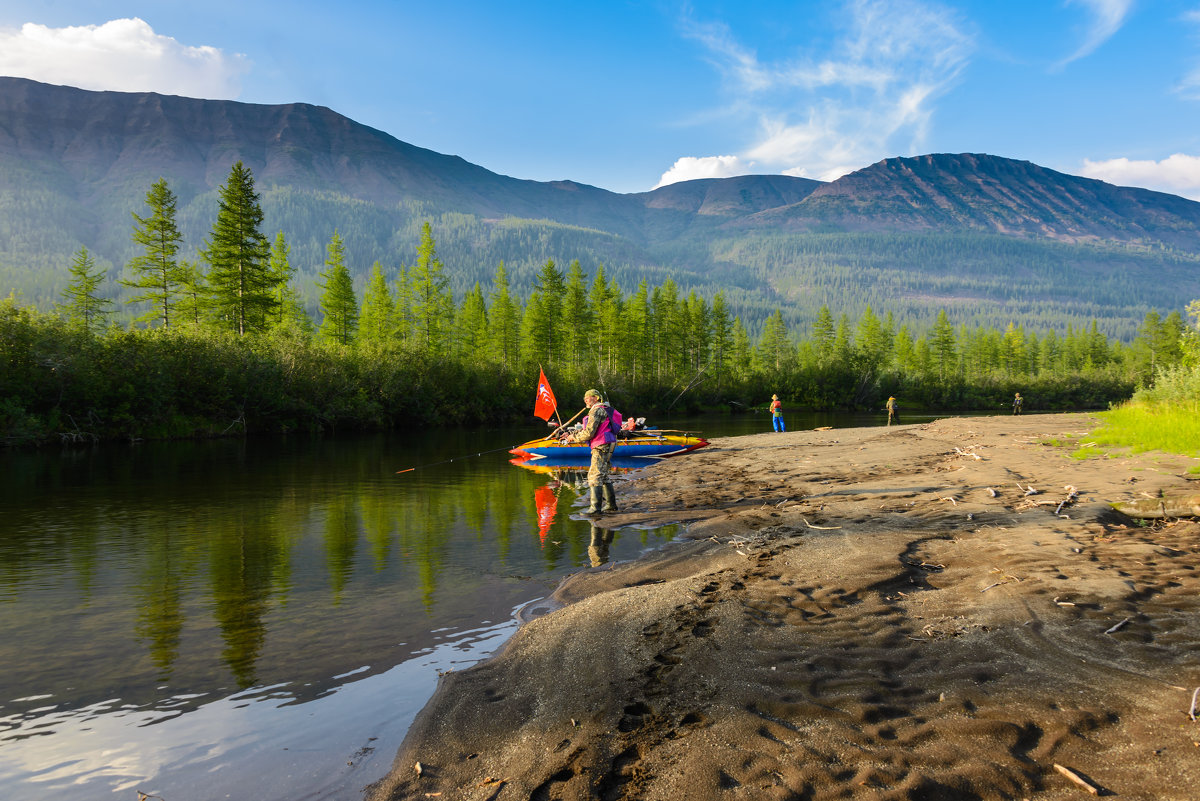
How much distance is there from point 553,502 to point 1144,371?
135 meters

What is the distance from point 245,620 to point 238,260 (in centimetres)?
5501

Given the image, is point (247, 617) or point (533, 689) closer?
point (533, 689)

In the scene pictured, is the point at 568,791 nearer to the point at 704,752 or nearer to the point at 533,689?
the point at 704,752

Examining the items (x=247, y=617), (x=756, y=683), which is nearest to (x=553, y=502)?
(x=247, y=617)

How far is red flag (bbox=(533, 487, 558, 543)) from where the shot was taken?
46.8 ft

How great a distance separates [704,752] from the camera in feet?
14.2

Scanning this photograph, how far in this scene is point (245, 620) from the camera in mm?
8547

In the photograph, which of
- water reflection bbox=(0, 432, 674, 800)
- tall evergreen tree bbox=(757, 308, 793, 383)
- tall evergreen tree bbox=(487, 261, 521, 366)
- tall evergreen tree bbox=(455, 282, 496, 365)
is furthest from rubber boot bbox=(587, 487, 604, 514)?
tall evergreen tree bbox=(757, 308, 793, 383)

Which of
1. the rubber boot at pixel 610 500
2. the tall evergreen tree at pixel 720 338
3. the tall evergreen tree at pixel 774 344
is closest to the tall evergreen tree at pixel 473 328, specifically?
the tall evergreen tree at pixel 720 338

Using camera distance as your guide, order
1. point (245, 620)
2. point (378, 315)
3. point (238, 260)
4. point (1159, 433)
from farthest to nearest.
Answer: point (378, 315) < point (238, 260) < point (1159, 433) < point (245, 620)

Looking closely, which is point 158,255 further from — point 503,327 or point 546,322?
point 546,322

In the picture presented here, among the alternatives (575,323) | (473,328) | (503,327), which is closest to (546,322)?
(575,323)

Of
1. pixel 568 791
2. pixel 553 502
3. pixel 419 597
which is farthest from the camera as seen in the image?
pixel 553 502

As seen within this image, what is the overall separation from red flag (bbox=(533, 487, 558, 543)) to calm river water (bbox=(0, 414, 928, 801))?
8cm
